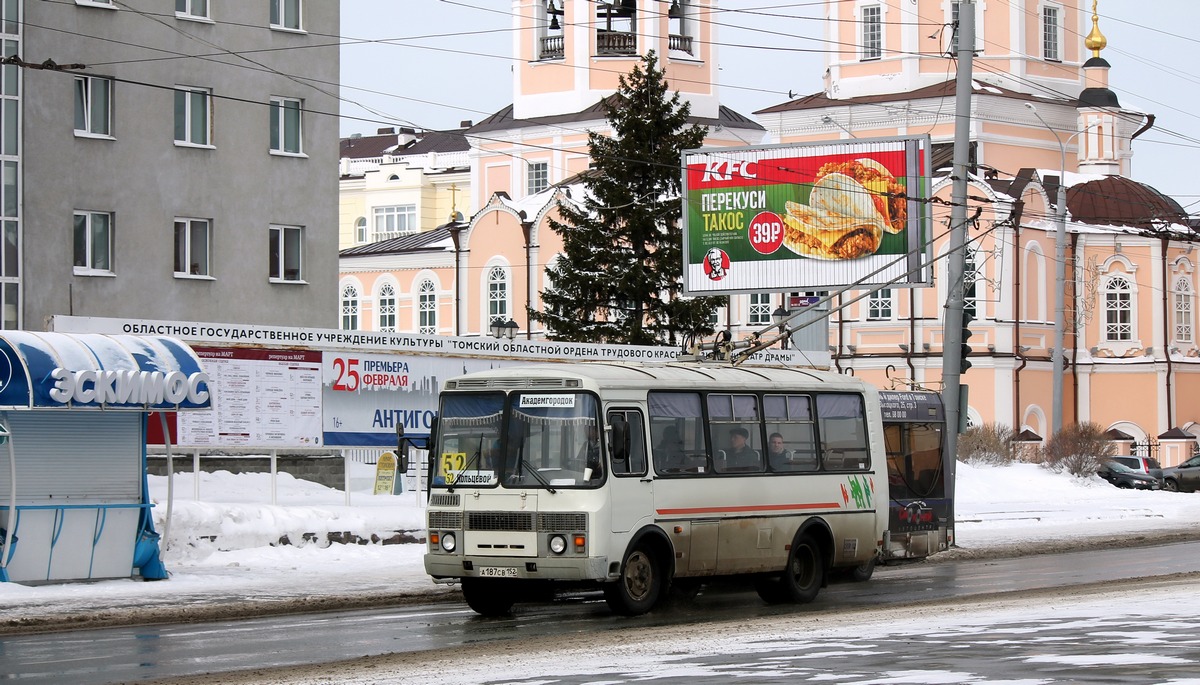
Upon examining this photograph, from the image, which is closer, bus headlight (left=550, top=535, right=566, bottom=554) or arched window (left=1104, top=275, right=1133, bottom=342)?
bus headlight (left=550, top=535, right=566, bottom=554)

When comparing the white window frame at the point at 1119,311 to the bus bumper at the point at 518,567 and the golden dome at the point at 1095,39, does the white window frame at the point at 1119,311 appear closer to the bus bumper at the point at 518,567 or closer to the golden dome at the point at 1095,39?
the golden dome at the point at 1095,39

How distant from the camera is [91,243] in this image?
1687 inches

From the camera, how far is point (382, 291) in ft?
265

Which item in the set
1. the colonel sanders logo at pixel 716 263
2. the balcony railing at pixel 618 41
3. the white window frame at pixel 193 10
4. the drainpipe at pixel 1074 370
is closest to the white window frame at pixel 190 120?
the white window frame at pixel 193 10

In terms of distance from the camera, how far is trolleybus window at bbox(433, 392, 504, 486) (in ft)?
59.1

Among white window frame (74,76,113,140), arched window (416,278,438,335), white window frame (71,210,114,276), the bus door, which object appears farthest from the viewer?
arched window (416,278,438,335)

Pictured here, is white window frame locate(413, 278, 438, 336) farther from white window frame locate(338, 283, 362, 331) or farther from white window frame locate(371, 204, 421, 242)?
white window frame locate(371, 204, 421, 242)

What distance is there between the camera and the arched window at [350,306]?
268ft

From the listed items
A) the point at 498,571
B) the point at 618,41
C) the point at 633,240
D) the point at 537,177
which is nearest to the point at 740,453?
the point at 498,571

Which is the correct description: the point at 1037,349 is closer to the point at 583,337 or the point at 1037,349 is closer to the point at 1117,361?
the point at 1117,361

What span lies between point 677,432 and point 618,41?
5492cm

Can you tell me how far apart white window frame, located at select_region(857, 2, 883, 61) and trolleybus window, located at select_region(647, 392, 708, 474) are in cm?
6484

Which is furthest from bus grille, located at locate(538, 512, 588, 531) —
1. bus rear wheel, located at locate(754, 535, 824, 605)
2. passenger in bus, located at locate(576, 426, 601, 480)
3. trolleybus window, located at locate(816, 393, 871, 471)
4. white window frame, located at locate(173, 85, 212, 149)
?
white window frame, located at locate(173, 85, 212, 149)

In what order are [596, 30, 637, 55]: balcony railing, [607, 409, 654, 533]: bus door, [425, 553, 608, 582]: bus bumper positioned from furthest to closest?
[596, 30, 637, 55]: balcony railing, [607, 409, 654, 533]: bus door, [425, 553, 608, 582]: bus bumper
